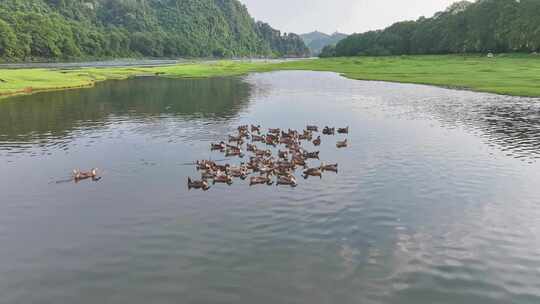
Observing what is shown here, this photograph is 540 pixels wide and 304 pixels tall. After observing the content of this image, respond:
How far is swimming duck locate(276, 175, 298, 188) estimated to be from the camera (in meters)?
26.9

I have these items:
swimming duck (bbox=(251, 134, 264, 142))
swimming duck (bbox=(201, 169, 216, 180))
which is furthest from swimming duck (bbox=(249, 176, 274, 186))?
swimming duck (bbox=(251, 134, 264, 142))

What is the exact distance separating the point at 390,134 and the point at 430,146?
542 cm

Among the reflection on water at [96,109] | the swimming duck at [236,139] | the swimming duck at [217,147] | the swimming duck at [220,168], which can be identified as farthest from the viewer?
the reflection on water at [96,109]

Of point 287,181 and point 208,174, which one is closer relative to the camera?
point 287,181

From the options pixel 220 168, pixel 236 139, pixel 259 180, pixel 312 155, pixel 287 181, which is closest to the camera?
pixel 287 181

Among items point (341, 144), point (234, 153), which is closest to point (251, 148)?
point (234, 153)

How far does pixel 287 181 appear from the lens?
88.5 ft

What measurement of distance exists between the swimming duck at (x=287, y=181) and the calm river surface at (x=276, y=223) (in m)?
0.60

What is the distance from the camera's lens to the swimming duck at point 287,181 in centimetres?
2691

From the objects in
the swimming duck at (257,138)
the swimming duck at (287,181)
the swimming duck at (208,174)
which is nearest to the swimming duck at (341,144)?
the swimming duck at (257,138)

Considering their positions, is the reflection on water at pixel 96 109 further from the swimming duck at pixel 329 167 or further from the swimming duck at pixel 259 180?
the swimming duck at pixel 329 167

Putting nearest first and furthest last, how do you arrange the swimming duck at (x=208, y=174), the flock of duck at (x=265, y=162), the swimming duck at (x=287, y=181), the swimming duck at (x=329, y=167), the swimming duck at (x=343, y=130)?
1. the swimming duck at (x=287, y=181)
2. the flock of duck at (x=265, y=162)
3. the swimming duck at (x=208, y=174)
4. the swimming duck at (x=329, y=167)
5. the swimming duck at (x=343, y=130)

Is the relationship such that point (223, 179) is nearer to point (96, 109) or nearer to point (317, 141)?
point (317, 141)

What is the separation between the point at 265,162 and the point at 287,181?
3.52 meters
